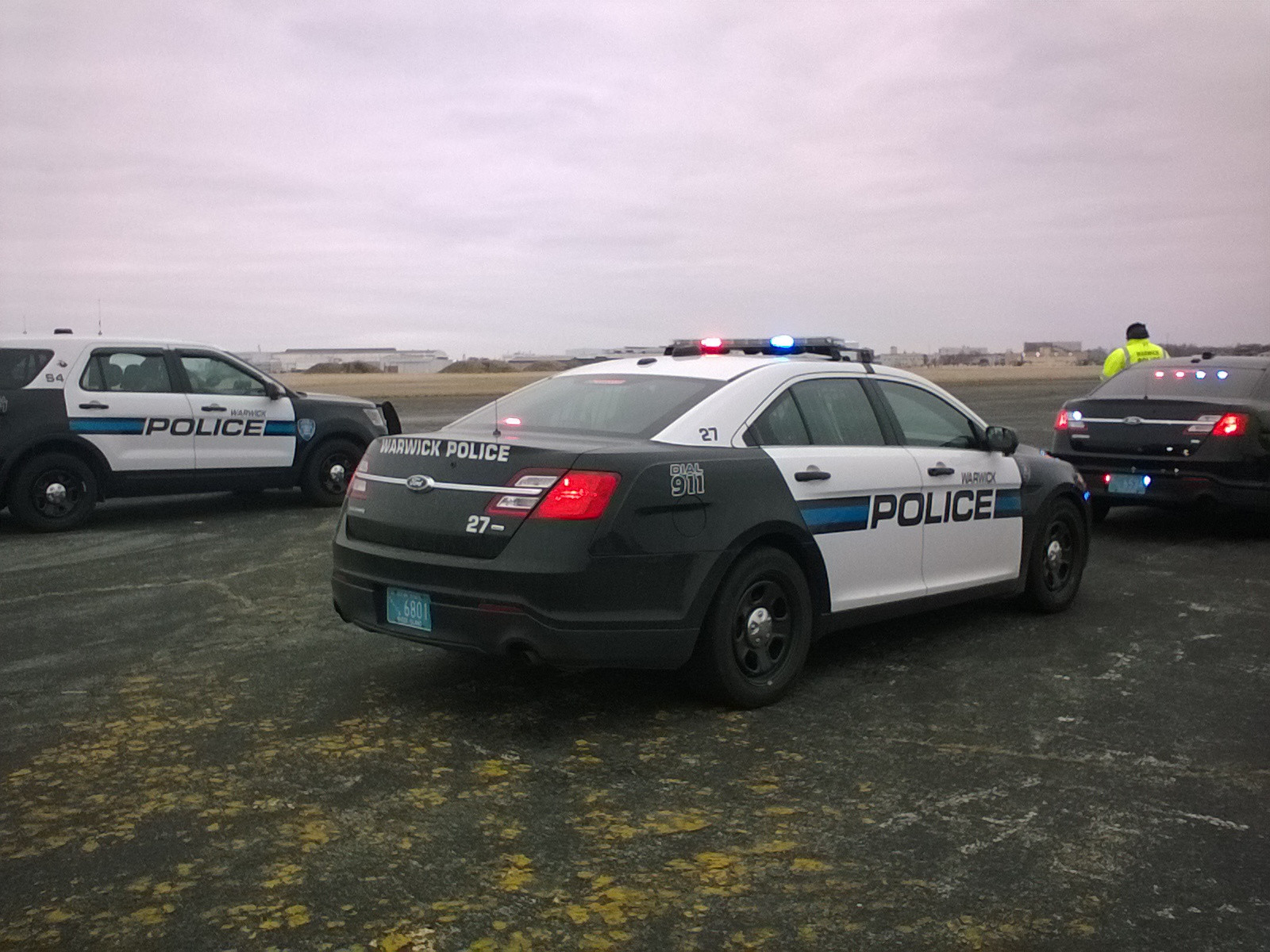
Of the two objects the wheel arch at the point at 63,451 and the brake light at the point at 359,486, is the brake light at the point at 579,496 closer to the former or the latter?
the brake light at the point at 359,486

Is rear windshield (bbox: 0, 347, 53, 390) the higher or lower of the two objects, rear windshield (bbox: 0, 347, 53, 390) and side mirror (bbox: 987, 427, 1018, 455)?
the higher

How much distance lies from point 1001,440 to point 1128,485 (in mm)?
3834

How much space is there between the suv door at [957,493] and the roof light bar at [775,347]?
1.04ft

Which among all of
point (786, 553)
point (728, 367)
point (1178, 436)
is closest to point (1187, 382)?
point (1178, 436)

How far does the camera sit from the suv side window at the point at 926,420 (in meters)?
6.79

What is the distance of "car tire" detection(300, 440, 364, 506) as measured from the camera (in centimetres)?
1307

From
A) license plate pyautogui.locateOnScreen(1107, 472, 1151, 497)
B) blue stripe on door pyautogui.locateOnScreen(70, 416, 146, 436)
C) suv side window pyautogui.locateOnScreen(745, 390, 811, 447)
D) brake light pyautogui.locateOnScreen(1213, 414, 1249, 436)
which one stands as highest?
suv side window pyautogui.locateOnScreen(745, 390, 811, 447)

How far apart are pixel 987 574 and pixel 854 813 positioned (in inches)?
120

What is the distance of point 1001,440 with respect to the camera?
7.20 meters

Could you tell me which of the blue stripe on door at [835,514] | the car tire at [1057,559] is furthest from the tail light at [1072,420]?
the blue stripe on door at [835,514]

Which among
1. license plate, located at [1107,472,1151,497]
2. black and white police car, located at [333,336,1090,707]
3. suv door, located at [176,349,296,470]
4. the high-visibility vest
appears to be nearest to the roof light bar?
black and white police car, located at [333,336,1090,707]

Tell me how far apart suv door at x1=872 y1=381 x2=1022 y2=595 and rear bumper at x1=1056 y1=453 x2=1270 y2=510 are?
3.55 meters

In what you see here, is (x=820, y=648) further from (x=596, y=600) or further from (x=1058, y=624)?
(x=596, y=600)

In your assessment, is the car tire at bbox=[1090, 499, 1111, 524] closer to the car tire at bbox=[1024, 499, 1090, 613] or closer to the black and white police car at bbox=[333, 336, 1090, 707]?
the car tire at bbox=[1024, 499, 1090, 613]
